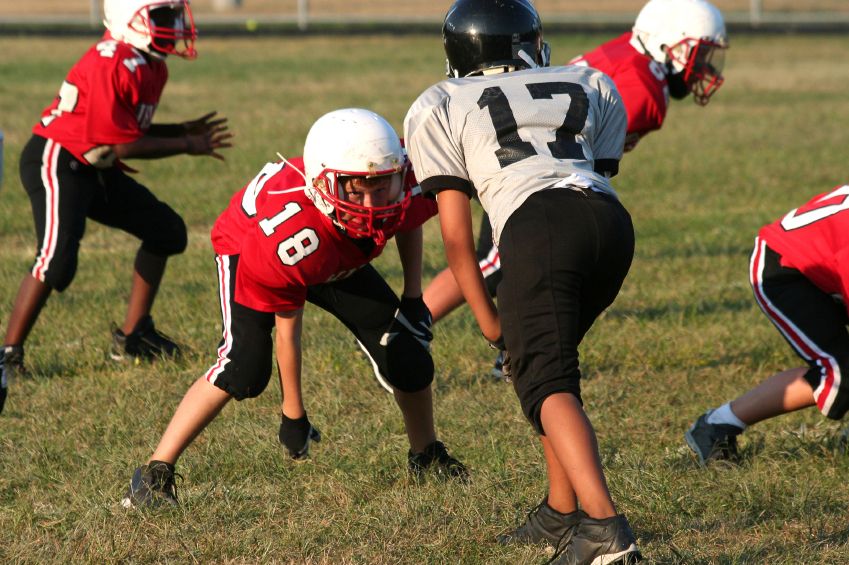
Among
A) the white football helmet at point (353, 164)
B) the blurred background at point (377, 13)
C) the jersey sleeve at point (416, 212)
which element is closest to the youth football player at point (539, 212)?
the white football helmet at point (353, 164)

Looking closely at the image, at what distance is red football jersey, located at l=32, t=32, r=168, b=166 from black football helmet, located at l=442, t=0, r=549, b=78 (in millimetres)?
2312

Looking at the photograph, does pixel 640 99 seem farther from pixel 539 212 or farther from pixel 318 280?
pixel 539 212

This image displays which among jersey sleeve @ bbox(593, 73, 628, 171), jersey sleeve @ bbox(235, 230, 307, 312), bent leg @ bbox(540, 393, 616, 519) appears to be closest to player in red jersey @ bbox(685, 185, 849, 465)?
jersey sleeve @ bbox(593, 73, 628, 171)

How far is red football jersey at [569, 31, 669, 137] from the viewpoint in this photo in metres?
5.59

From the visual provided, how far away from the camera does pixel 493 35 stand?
365cm

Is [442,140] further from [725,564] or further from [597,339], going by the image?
[597,339]

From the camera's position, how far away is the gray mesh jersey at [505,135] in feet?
11.2

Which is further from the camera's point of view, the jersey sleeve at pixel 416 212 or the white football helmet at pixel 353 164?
the jersey sleeve at pixel 416 212

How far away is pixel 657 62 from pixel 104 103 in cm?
260

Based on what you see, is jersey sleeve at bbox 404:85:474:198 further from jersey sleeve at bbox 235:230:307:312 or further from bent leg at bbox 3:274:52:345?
bent leg at bbox 3:274:52:345

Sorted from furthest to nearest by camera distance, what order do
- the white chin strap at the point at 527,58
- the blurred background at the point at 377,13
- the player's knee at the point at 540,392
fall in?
the blurred background at the point at 377,13, the white chin strap at the point at 527,58, the player's knee at the point at 540,392

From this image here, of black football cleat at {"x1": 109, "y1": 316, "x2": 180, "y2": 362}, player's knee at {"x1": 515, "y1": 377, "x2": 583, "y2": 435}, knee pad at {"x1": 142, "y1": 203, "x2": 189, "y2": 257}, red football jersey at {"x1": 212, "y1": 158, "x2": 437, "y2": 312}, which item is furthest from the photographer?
knee pad at {"x1": 142, "y1": 203, "x2": 189, "y2": 257}

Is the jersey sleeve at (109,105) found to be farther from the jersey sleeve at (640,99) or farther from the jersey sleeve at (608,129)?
the jersey sleeve at (608,129)

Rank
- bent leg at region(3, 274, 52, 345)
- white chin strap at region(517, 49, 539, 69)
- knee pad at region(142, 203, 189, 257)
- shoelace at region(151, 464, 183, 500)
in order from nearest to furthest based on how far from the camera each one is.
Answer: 1. white chin strap at region(517, 49, 539, 69)
2. shoelace at region(151, 464, 183, 500)
3. bent leg at region(3, 274, 52, 345)
4. knee pad at region(142, 203, 189, 257)
